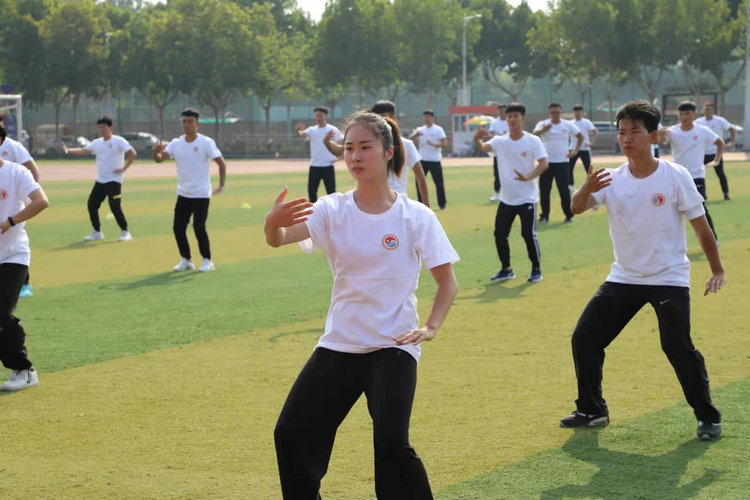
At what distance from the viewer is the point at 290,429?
4391 millimetres

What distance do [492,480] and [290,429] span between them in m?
1.63

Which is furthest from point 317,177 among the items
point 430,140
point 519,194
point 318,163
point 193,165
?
point 519,194

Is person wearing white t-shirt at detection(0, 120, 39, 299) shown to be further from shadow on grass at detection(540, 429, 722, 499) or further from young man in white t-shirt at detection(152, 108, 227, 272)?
shadow on grass at detection(540, 429, 722, 499)

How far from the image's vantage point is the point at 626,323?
6543mm

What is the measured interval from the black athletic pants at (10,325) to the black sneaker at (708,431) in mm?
4628

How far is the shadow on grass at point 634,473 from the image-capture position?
5422 mm

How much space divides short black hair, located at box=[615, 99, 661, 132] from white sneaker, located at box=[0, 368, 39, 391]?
4.55 meters

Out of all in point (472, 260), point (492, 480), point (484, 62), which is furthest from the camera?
point (484, 62)

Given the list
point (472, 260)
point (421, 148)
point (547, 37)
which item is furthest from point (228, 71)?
point (472, 260)

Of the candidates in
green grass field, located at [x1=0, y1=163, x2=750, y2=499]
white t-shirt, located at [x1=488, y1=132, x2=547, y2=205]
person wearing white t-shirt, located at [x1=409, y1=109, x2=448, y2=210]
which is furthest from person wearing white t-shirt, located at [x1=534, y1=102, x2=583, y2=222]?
white t-shirt, located at [x1=488, y1=132, x2=547, y2=205]

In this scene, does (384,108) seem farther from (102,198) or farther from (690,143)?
(102,198)

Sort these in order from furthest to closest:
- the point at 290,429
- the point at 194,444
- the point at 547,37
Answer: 1. the point at 547,37
2. the point at 194,444
3. the point at 290,429

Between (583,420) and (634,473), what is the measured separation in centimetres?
94

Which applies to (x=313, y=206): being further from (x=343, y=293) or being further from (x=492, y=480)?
(x=492, y=480)
